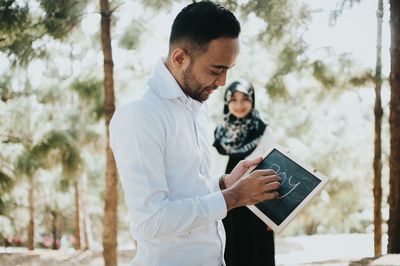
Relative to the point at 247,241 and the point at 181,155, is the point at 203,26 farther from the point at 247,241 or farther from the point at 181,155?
the point at 247,241

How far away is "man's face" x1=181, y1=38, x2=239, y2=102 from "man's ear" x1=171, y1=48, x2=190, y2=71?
0.04 feet

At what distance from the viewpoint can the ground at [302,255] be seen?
5.07 m

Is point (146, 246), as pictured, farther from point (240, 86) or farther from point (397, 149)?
point (397, 149)

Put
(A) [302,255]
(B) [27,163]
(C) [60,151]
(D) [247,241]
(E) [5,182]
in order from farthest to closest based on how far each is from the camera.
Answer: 1. (A) [302,255]
2. (C) [60,151]
3. (B) [27,163]
4. (E) [5,182]
5. (D) [247,241]

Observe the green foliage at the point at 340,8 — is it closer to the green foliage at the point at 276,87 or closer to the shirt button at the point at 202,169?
the green foliage at the point at 276,87

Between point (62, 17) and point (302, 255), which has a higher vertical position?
point (62, 17)

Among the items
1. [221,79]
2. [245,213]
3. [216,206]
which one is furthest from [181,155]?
[245,213]

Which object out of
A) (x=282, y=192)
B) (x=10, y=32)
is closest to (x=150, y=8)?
(x=10, y=32)

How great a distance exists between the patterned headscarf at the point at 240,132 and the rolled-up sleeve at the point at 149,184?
2606 millimetres

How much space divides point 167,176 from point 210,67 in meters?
0.35

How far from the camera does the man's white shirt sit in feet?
3.67

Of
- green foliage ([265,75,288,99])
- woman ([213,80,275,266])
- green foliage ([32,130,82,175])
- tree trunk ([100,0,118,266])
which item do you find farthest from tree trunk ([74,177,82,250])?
woman ([213,80,275,266])

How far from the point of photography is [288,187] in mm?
1385

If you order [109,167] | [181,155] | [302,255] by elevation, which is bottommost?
[302,255]
